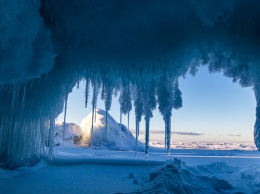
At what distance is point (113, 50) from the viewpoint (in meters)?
5.70

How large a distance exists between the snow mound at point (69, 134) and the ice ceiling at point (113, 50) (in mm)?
12284

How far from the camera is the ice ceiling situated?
4289 mm

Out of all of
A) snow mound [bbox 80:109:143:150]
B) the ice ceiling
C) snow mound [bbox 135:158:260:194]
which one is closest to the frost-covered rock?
snow mound [bbox 135:158:260:194]

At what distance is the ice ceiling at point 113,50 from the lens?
4.29 meters

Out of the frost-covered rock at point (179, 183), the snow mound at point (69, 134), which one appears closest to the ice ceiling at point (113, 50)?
the frost-covered rock at point (179, 183)

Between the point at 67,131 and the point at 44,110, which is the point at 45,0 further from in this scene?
the point at 67,131

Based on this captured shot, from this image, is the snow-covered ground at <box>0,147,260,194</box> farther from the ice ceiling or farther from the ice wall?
the ice wall

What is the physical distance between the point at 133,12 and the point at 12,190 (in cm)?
443

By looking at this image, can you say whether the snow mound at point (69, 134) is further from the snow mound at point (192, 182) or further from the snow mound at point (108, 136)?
the snow mound at point (192, 182)

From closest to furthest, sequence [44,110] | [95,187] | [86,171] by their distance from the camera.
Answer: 1. [95,187]
2. [86,171]
3. [44,110]

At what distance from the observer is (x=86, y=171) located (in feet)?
23.7

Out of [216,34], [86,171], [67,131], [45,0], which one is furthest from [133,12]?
[67,131]

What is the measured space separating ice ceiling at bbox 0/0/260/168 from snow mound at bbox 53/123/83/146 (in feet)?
40.3

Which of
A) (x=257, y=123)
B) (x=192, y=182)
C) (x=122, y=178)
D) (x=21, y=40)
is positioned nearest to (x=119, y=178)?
(x=122, y=178)
